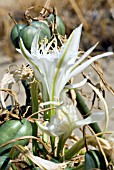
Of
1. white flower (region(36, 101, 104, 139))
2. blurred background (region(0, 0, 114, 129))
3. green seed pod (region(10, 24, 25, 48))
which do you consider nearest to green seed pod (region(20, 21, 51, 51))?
green seed pod (region(10, 24, 25, 48))

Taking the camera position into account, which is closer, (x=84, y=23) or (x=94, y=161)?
(x=94, y=161)

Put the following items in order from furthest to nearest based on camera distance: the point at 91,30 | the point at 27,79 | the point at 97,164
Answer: the point at 91,30 → the point at 27,79 → the point at 97,164

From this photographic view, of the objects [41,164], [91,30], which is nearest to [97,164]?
[41,164]

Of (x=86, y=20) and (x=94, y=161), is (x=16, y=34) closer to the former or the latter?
(x=94, y=161)

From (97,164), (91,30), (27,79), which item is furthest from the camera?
(91,30)

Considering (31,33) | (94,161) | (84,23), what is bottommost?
(94,161)

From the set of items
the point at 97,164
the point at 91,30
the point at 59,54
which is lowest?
the point at 97,164

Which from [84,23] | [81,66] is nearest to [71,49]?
[81,66]

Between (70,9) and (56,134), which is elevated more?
A: (70,9)

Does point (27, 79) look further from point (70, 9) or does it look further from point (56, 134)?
point (70, 9)

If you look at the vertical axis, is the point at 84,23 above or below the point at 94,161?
above

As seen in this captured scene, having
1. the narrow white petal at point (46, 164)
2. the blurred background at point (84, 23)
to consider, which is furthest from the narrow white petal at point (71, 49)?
the blurred background at point (84, 23)
